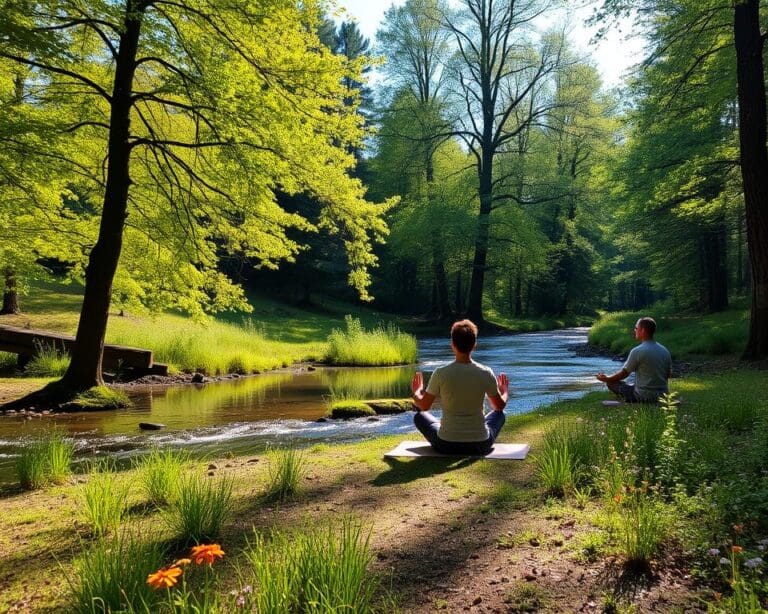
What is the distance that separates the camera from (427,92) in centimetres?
3956

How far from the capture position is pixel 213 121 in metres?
10.7

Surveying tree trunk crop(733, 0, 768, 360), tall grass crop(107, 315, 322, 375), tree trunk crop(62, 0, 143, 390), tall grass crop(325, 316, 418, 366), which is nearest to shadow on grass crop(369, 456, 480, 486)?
tree trunk crop(62, 0, 143, 390)

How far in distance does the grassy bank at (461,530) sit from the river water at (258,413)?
259cm

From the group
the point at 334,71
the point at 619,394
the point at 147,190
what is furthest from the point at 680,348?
the point at 147,190

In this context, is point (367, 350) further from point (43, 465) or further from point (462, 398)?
point (43, 465)

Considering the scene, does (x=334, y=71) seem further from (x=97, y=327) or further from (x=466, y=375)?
(x=466, y=375)

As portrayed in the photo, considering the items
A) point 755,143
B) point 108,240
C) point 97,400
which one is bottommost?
point 97,400

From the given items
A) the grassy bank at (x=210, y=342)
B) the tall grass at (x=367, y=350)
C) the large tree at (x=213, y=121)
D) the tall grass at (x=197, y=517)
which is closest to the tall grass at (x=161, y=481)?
the tall grass at (x=197, y=517)

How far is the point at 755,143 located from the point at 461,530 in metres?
12.1

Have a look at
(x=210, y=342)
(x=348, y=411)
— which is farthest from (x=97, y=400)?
(x=210, y=342)

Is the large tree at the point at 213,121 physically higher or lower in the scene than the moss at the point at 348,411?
higher

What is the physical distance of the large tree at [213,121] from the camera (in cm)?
1015

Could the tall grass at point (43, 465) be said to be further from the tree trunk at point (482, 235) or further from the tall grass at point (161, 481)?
the tree trunk at point (482, 235)

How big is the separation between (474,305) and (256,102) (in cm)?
2568
